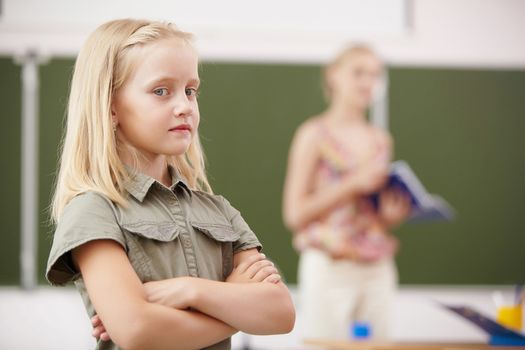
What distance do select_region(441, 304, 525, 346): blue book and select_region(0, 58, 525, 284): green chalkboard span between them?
256 centimetres

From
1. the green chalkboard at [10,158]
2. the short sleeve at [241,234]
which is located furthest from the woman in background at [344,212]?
the short sleeve at [241,234]

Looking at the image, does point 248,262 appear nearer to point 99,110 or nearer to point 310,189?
point 99,110

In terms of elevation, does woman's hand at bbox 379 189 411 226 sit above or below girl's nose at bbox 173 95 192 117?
below

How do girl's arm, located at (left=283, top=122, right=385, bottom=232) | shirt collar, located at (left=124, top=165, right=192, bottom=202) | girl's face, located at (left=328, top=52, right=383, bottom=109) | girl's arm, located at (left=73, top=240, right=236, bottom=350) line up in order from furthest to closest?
1. girl's face, located at (left=328, top=52, right=383, bottom=109)
2. girl's arm, located at (left=283, top=122, right=385, bottom=232)
3. shirt collar, located at (left=124, top=165, right=192, bottom=202)
4. girl's arm, located at (left=73, top=240, right=236, bottom=350)

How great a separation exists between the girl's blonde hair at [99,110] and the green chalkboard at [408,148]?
363 centimetres

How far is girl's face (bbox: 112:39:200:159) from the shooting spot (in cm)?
126

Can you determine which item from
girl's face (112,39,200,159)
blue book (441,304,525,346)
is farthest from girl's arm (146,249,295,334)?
blue book (441,304,525,346)

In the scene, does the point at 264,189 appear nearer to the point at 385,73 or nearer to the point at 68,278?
the point at 385,73

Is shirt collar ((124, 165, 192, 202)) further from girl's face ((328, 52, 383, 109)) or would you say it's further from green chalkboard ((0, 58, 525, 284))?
green chalkboard ((0, 58, 525, 284))

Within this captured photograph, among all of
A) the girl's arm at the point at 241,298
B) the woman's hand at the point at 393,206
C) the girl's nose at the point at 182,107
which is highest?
the girl's nose at the point at 182,107

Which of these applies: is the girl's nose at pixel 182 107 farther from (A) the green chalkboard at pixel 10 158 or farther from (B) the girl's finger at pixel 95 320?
(A) the green chalkboard at pixel 10 158

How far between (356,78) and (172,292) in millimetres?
3125

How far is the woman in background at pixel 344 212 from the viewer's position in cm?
371

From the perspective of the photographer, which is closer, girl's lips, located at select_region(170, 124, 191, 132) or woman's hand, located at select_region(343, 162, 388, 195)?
girl's lips, located at select_region(170, 124, 191, 132)
